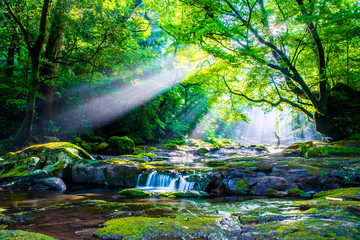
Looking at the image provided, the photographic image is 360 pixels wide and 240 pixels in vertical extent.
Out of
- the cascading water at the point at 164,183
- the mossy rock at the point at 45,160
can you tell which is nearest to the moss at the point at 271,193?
the cascading water at the point at 164,183

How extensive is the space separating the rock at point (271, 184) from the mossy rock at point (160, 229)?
3.53m

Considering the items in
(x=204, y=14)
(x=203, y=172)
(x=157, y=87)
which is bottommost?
(x=203, y=172)

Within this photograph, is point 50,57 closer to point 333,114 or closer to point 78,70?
point 78,70

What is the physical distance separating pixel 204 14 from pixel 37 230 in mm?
11434

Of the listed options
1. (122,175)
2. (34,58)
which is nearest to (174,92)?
(34,58)

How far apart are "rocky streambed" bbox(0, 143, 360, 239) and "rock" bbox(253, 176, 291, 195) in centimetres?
3

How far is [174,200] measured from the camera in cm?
504

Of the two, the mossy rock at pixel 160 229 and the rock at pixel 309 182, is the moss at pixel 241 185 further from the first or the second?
the mossy rock at pixel 160 229

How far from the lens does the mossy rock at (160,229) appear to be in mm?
2301

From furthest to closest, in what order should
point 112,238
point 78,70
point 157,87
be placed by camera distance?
1. point 157,87
2. point 78,70
3. point 112,238

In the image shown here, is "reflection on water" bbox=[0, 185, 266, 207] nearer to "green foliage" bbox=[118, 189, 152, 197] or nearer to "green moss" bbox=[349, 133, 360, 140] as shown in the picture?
"green foliage" bbox=[118, 189, 152, 197]

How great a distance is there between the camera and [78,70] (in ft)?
47.6

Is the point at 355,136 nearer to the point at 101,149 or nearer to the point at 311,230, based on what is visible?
the point at 311,230

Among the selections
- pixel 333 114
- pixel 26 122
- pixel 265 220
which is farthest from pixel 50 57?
pixel 333 114
